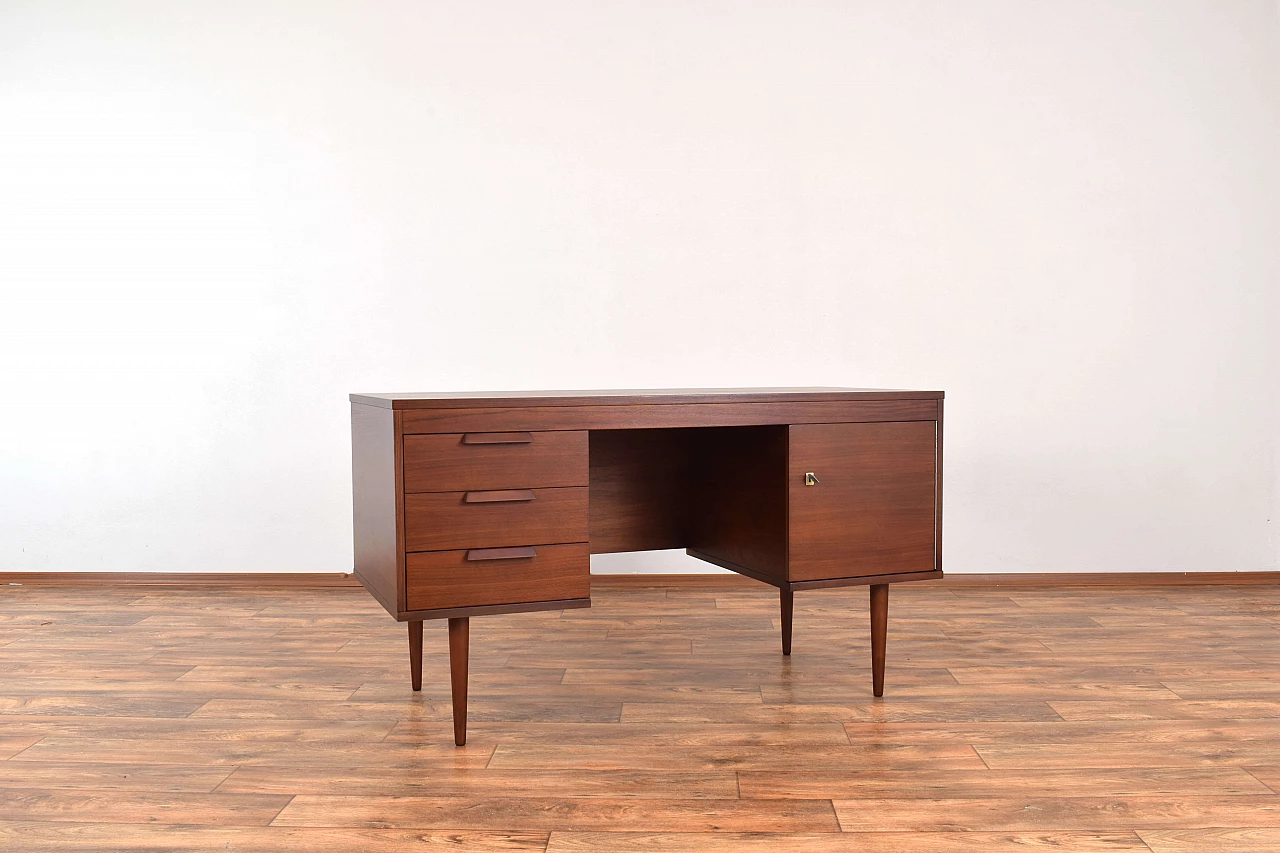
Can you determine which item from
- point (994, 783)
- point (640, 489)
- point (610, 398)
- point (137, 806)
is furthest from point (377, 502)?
point (994, 783)

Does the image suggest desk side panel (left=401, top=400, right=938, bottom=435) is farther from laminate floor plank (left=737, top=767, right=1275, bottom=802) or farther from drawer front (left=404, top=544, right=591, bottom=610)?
laminate floor plank (left=737, top=767, right=1275, bottom=802)

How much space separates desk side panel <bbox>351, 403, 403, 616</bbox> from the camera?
1837 mm

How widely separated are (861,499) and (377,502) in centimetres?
99

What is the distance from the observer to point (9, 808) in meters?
1.67

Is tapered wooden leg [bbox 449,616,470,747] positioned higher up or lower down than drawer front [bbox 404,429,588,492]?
lower down

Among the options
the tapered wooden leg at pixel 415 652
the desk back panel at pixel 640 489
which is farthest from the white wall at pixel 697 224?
the tapered wooden leg at pixel 415 652

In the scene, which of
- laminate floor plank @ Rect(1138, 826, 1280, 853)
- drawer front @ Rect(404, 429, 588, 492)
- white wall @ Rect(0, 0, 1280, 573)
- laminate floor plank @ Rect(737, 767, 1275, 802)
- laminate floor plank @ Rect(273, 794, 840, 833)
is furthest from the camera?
white wall @ Rect(0, 0, 1280, 573)

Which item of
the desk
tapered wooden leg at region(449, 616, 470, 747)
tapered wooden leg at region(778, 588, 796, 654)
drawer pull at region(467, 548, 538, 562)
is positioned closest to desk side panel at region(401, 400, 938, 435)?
the desk

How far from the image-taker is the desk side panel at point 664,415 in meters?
1.85

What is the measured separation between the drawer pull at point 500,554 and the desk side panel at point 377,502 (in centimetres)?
13

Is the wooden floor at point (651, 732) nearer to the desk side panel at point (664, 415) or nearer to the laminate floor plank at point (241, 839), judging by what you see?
the laminate floor plank at point (241, 839)

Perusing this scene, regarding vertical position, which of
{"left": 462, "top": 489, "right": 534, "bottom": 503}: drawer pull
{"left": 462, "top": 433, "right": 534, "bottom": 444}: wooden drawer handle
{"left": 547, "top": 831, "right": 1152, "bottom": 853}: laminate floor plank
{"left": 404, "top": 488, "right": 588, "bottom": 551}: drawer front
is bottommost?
{"left": 547, "top": 831, "right": 1152, "bottom": 853}: laminate floor plank

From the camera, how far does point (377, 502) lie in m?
1.98

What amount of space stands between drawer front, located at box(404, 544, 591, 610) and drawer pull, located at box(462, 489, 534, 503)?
97 millimetres
